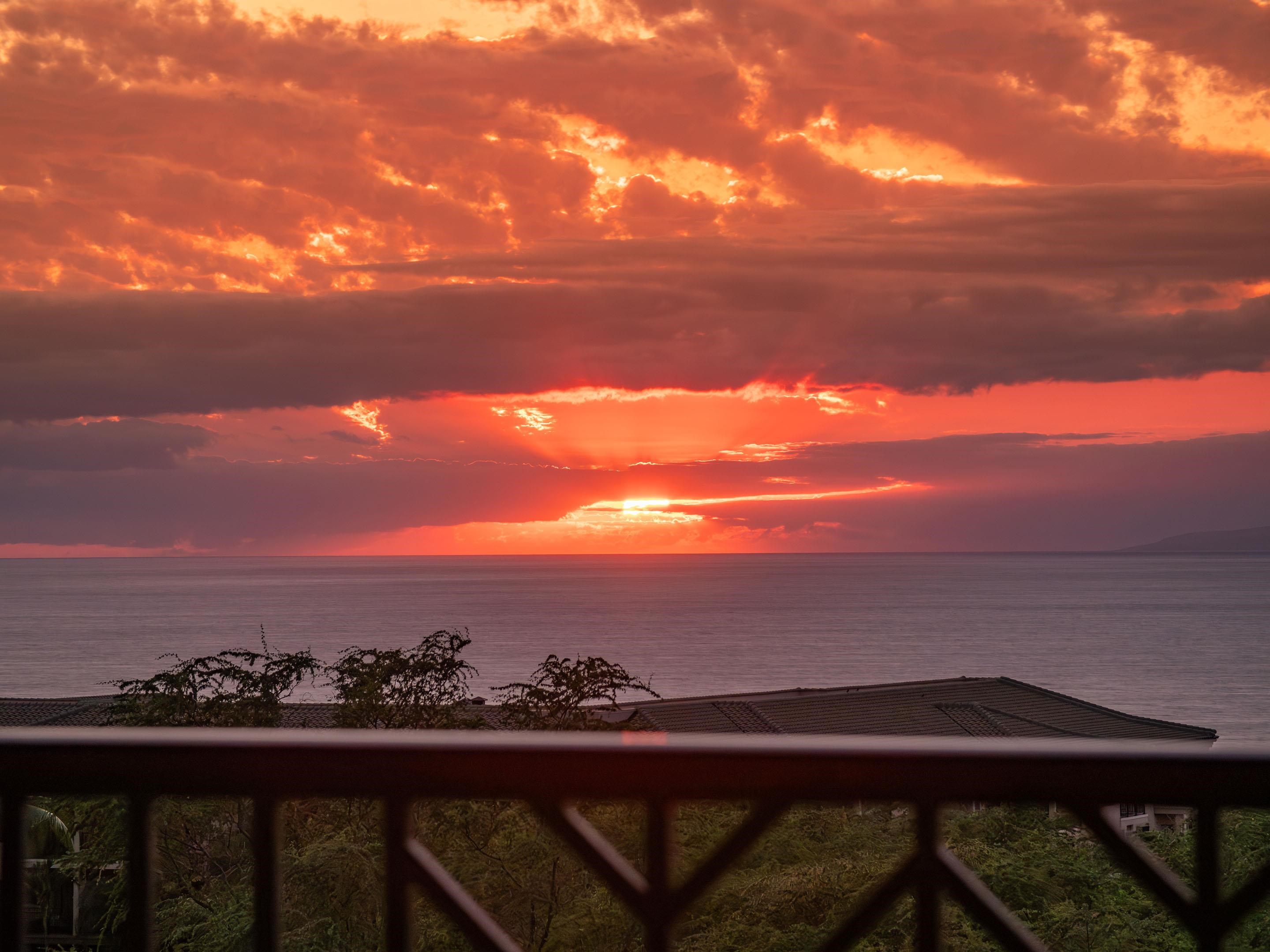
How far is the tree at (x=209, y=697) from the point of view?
1281 cm

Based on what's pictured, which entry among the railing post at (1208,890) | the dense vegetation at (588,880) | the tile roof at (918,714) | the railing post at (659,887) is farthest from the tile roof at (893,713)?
the railing post at (1208,890)

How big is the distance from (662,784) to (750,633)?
3657 inches

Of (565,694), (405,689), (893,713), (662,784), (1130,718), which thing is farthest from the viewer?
(1130,718)

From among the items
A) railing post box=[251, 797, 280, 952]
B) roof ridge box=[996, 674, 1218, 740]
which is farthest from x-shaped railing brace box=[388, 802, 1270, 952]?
roof ridge box=[996, 674, 1218, 740]

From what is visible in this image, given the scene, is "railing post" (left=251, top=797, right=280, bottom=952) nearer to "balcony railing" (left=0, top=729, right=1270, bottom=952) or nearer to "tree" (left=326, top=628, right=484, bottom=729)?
"balcony railing" (left=0, top=729, right=1270, bottom=952)

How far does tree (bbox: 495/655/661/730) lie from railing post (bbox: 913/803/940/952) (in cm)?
1057

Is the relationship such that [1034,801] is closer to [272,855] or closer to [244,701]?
[272,855]

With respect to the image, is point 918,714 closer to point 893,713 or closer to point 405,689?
point 893,713

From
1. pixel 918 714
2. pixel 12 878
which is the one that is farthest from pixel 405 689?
pixel 918 714

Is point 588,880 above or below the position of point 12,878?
below

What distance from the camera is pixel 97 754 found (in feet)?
5.50

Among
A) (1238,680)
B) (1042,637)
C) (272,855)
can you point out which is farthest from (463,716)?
(1042,637)

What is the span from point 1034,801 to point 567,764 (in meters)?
0.60

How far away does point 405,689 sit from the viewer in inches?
520
